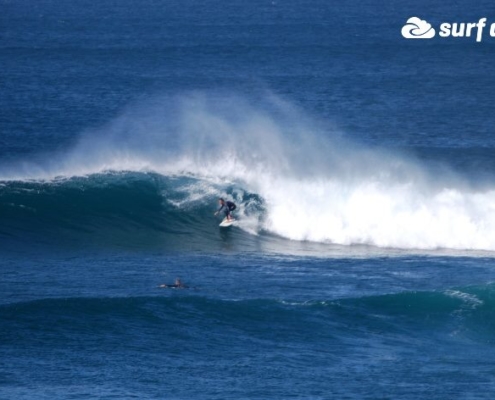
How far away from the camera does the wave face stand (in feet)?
160

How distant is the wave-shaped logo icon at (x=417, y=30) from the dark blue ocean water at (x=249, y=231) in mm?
14932

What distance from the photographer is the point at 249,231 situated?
160 feet

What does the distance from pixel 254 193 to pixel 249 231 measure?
10.3ft

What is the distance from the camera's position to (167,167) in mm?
54500

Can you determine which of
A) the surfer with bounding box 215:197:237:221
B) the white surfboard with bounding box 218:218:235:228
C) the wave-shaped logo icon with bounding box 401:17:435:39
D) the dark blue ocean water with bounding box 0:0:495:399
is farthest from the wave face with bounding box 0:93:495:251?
the wave-shaped logo icon with bounding box 401:17:435:39

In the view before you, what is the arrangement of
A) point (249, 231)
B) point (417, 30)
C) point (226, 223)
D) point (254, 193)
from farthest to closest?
point (417, 30), point (254, 193), point (226, 223), point (249, 231)

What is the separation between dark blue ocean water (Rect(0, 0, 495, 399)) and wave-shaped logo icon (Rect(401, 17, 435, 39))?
14.9 meters

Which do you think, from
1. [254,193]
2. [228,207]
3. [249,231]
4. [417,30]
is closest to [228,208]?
[228,207]

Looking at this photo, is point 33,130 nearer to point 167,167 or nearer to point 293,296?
point 167,167

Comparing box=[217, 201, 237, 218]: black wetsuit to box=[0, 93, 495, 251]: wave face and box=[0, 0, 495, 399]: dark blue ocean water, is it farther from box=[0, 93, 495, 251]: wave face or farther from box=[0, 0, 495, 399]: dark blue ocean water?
box=[0, 0, 495, 399]: dark blue ocean water

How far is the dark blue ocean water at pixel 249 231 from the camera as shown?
115ft

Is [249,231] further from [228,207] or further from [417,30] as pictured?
[417,30]

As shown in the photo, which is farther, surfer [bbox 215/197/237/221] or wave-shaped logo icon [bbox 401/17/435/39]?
wave-shaped logo icon [bbox 401/17/435/39]

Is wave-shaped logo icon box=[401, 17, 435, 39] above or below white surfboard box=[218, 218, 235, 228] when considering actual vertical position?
above
